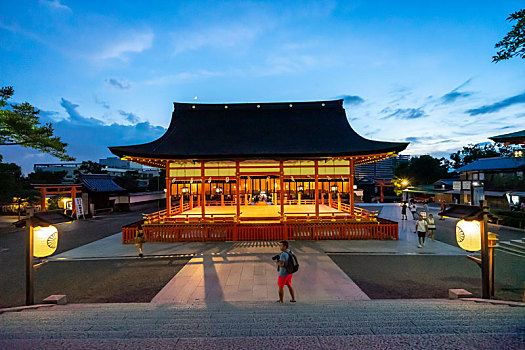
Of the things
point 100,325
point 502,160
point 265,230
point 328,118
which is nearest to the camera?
point 100,325

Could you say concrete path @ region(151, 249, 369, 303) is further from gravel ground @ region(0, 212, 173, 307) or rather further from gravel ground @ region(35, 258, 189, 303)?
gravel ground @ region(0, 212, 173, 307)

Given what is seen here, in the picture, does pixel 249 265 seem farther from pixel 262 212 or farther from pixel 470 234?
pixel 262 212

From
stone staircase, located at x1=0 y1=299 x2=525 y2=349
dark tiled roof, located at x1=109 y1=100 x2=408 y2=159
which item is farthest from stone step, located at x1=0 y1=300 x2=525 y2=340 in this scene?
dark tiled roof, located at x1=109 y1=100 x2=408 y2=159

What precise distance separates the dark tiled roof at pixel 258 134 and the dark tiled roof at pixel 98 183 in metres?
15.9

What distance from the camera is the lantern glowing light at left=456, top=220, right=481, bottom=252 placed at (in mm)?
5742

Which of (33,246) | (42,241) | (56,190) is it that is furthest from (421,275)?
(56,190)

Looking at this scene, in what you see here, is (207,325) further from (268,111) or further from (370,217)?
(268,111)

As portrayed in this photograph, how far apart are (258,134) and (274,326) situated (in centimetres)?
1283

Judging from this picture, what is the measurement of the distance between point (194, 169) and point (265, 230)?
5828 mm

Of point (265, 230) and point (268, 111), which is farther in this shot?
point (268, 111)

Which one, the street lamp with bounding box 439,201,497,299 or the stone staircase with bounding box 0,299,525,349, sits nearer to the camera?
the stone staircase with bounding box 0,299,525,349

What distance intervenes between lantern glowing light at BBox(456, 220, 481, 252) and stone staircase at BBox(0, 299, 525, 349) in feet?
4.26

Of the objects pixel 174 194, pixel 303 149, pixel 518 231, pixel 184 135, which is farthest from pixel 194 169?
pixel 518 231

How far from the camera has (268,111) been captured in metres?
18.1
